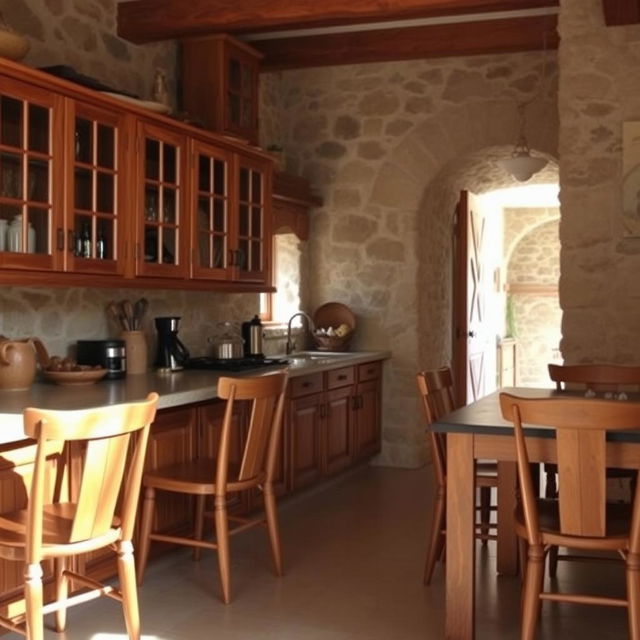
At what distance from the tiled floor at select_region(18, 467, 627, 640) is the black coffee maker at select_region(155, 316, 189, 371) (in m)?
1.00

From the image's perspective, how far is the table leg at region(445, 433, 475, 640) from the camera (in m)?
3.12

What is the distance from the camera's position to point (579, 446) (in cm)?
280

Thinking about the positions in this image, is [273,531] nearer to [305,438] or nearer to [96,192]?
[305,438]

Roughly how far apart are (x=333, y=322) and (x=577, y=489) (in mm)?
4063

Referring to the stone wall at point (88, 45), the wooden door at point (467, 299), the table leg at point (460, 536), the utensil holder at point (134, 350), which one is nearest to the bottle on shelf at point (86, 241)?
the utensil holder at point (134, 350)

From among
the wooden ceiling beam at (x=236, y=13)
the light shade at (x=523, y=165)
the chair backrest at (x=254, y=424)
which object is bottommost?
the chair backrest at (x=254, y=424)

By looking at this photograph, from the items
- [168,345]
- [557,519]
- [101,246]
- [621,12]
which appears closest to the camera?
[557,519]

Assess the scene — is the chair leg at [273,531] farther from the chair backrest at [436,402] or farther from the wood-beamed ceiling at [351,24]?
the wood-beamed ceiling at [351,24]

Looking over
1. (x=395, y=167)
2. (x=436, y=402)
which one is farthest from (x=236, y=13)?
(x=436, y=402)

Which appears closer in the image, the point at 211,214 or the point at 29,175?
the point at 29,175

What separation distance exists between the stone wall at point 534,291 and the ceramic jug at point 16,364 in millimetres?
8698

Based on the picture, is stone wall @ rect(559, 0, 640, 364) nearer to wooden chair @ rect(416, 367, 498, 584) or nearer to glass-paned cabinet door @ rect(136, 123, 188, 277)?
wooden chair @ rect(416, 367, 498, 584)

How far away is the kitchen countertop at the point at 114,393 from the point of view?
3.16 meters

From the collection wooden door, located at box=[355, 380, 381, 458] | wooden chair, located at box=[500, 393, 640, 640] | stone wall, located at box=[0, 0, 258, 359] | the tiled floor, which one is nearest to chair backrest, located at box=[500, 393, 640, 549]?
wooden chair, located at box=[500, 393, 640, 640]
